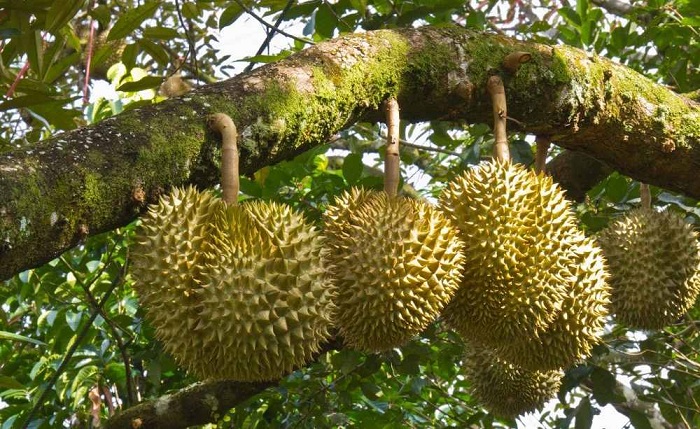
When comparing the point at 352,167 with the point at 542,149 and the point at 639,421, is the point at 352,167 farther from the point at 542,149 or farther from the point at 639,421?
the point at 639,421

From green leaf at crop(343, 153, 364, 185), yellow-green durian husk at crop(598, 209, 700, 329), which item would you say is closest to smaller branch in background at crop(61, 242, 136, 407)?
green leaf at crop(343, 153, 364, 185)

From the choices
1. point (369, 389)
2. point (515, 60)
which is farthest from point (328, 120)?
point (369, 389)

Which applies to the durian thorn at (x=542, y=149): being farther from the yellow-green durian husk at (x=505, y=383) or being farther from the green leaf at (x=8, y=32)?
the green leaf at (x=8, y=32)

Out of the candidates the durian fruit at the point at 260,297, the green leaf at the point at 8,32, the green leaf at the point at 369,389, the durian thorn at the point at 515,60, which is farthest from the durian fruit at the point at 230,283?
the green leaf at the point at 369,389

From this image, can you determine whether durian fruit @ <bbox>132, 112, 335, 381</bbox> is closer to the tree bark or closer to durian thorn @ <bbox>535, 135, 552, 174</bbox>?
the tree bark

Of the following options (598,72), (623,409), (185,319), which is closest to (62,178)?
(185,319)

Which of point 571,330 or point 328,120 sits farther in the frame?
point 571,330

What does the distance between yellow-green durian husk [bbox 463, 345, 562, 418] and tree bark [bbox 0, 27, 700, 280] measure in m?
1.04

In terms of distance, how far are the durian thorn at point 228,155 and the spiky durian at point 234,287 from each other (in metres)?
0.03

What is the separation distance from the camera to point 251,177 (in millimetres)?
1841

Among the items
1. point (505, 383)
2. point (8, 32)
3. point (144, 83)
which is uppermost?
point (8, 32)

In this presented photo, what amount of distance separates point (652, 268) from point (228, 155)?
1.69m

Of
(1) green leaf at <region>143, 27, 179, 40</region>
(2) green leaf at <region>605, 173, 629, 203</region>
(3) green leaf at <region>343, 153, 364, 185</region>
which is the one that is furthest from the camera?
(2) green leaf at <region>605, 173, 629, 203</region>

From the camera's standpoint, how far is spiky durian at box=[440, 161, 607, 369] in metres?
1.75
